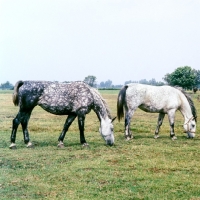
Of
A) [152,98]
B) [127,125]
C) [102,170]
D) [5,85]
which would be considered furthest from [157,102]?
[5,85]

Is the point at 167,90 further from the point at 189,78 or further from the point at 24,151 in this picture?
the point at 189,78

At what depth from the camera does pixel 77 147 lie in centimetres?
1030

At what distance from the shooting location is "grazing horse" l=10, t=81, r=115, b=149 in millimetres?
10094

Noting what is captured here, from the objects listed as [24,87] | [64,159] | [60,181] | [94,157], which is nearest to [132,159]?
[94,157]

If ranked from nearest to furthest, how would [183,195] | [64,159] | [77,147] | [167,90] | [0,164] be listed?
[183,195] < [0,164] < [64,159] < [77,147] < [167,90]

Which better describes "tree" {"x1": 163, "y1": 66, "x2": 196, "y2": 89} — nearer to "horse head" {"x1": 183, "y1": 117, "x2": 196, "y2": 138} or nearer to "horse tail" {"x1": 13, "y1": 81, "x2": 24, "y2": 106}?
"horse head" {"x1": 183, "y1": 117, "x2": 196, "y2": 138}

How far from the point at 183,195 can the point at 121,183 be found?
4.21 ft

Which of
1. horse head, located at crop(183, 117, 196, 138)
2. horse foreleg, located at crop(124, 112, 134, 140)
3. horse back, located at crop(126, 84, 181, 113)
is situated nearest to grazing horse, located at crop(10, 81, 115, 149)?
horse foreleg, located at crop(124, 112, 134, 140)

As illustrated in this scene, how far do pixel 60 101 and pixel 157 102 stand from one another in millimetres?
4154

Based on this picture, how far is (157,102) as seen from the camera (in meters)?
12.5

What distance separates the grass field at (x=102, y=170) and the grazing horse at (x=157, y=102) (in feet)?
3.17

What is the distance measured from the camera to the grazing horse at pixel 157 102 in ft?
40.0

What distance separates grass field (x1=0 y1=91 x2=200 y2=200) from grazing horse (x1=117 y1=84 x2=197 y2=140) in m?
0.97

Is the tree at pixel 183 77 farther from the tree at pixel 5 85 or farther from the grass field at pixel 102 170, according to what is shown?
the tree at pixel 5 85
